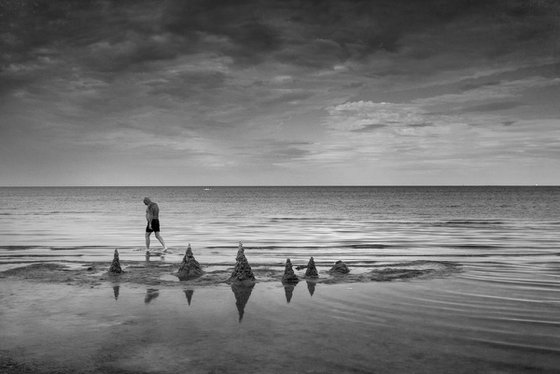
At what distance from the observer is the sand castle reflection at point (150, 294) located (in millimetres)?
12734

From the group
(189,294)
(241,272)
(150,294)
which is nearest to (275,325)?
(189,294)

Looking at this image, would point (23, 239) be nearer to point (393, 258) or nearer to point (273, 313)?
point (393, 258)

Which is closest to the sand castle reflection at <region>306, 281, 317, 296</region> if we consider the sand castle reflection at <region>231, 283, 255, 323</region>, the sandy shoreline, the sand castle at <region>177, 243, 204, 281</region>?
the sandy shoreline

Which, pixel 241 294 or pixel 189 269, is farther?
pixel 189 269

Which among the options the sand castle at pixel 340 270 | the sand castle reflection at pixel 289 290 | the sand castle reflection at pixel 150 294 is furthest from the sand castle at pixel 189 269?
the sand castle at pixel 340 270

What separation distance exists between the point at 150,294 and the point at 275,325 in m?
4.58

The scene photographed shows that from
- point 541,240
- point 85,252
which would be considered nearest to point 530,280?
point 541,240

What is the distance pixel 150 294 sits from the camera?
44.3 feet

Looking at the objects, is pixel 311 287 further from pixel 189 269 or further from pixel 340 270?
pixel 189 269

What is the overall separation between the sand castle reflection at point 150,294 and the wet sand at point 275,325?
3 cm

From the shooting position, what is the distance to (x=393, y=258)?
22172 millimetres

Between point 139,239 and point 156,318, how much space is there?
21.3 m

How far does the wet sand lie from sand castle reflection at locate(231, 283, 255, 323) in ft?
0.10

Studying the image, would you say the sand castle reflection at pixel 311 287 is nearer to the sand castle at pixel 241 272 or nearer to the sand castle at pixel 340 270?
the sand castle at pixel 241 272
